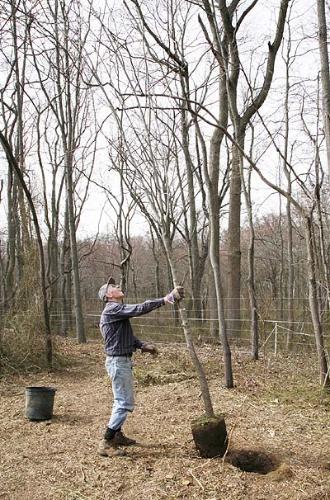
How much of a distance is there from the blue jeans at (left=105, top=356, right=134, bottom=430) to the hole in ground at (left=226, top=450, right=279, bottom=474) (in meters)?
1.02

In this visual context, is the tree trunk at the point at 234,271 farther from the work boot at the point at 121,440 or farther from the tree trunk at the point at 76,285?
the work boot at the point at 121,440

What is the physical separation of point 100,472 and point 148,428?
1269 mm

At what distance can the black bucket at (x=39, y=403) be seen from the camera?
5863 millimetres

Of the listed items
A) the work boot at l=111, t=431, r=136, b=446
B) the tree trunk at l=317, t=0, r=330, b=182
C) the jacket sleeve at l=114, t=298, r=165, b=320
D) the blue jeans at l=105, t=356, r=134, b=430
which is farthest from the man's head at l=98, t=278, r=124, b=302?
the tree trunk at l=317, t=0, r=330, b=182

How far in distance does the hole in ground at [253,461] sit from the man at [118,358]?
0.99 meters

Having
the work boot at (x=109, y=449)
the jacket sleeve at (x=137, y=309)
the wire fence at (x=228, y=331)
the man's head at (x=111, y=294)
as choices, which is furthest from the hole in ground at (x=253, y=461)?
the wire fence at (x=228, y=331)

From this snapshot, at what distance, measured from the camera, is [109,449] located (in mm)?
4512

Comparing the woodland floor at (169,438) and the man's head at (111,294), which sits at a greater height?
the man's head at (111,294)

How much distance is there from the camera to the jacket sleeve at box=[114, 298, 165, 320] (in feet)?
14.1

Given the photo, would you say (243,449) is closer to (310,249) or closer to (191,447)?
(191,447)

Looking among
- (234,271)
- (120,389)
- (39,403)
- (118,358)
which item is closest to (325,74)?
(118,358)

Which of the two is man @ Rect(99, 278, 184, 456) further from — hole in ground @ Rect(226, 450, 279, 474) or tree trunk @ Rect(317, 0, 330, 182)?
tree trunk @ Rect(317, 0, 330, 182)

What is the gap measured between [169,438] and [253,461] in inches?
37.6

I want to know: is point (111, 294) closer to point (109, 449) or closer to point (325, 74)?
point (109, 449)
